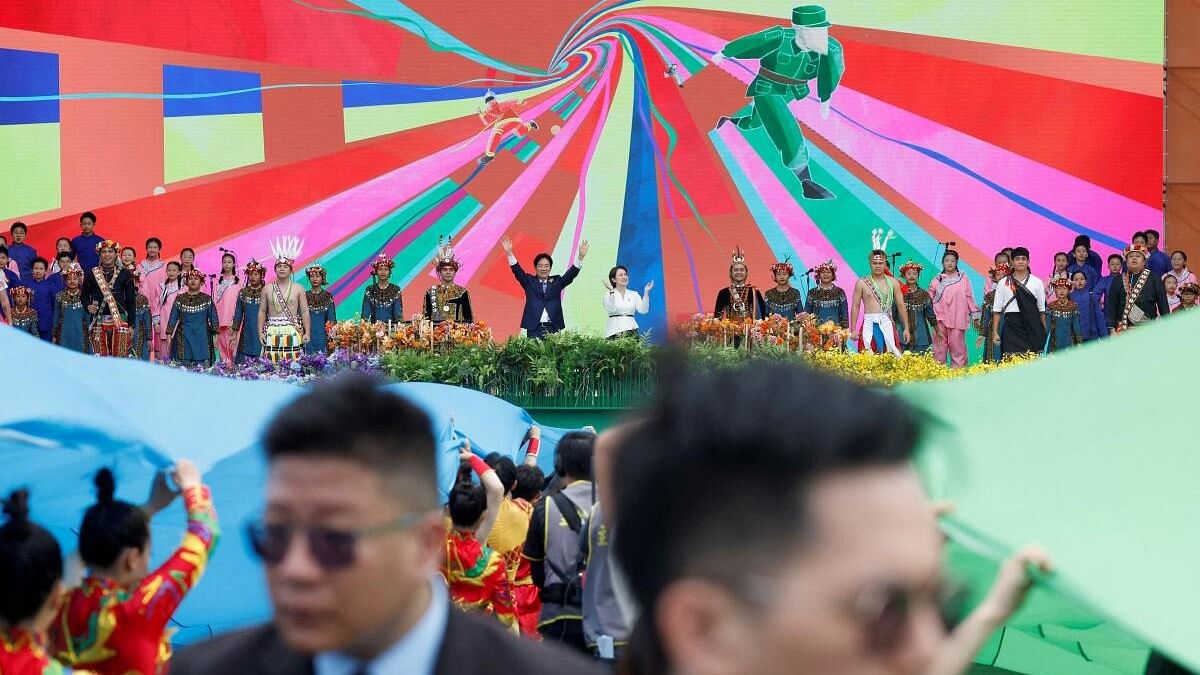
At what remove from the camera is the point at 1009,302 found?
16125mm

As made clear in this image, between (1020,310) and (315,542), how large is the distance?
15320 mm

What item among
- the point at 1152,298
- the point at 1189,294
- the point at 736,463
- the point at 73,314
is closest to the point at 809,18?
the point at 1152,298

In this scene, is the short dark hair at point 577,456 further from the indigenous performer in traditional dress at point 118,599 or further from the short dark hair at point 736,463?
the short dark hair at point 736,463

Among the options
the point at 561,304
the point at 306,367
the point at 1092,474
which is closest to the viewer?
the point at 1092,474

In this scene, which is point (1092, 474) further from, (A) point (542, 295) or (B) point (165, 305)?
(B) point (165, 305)

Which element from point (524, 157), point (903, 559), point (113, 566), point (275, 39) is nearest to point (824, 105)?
point (524, 157)

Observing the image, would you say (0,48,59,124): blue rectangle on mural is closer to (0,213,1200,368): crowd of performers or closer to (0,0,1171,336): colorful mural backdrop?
(0,0,1171,336): colorful mural backdrop

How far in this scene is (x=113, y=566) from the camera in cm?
284

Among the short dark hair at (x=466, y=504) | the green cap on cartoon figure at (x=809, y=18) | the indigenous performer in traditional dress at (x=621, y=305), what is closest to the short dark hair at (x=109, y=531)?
the short dark hair at (x=466, y=504)

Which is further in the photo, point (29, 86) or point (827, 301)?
point (29, 86)

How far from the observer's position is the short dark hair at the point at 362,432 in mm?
1659

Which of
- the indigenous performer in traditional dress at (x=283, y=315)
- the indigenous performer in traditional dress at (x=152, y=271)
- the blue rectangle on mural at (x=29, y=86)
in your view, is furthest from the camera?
the blue rectangle on mural at (x=29, y=86)

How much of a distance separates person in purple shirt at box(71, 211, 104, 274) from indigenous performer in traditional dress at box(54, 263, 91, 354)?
161 cm

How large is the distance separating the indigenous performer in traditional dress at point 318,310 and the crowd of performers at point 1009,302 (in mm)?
4885
